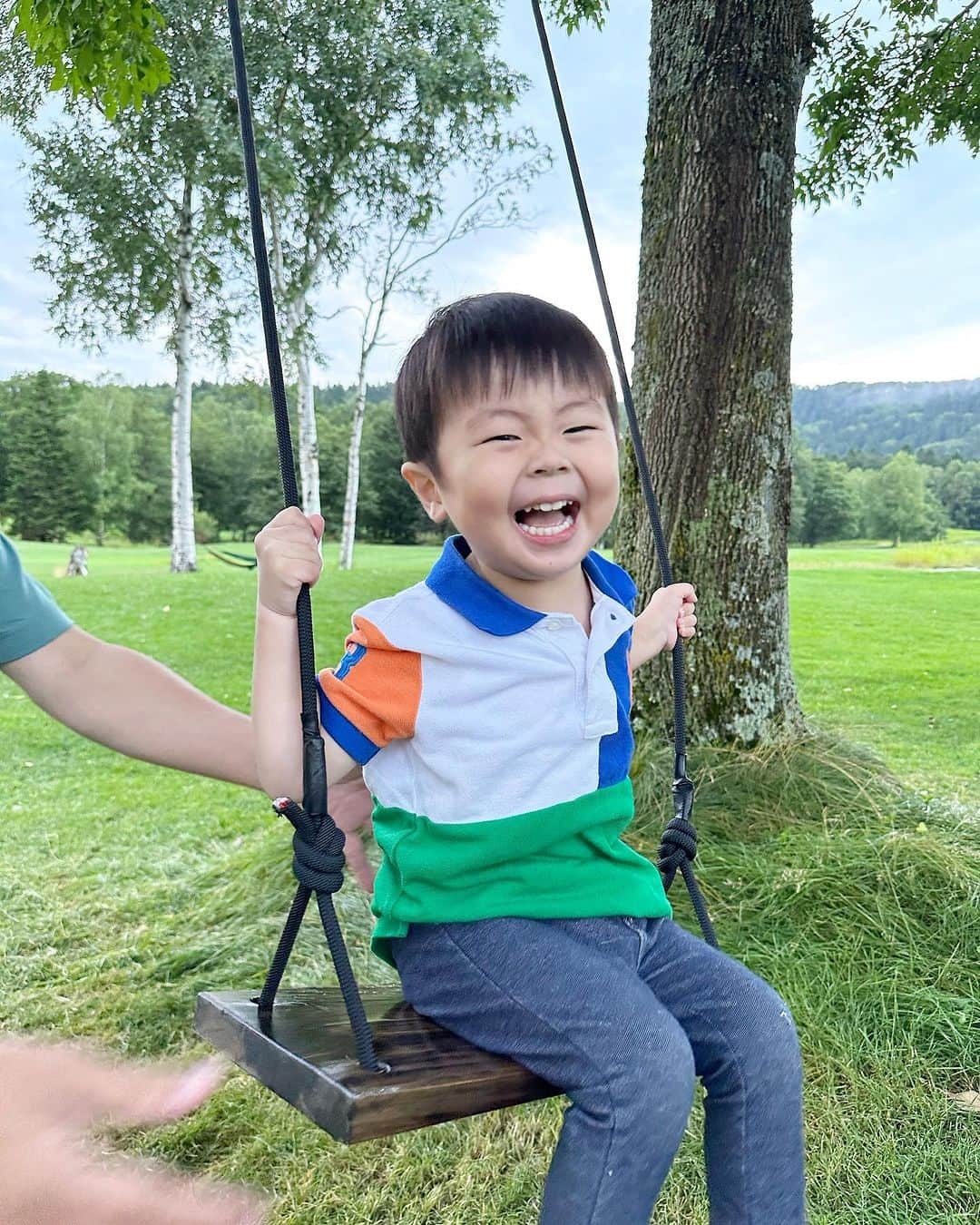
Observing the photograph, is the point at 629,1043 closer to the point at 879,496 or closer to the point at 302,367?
the point at 302,367

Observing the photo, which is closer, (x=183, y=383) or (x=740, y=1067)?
(x=740, y=1067)

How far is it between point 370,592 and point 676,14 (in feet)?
35.9

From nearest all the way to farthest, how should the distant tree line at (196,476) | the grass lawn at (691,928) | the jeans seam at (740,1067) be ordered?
1. the jeans seam at (740,1067)
2. the grass lawn at (691,928)
3. the distant tree line at (196,476)

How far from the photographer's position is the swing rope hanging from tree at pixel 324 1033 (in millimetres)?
1097

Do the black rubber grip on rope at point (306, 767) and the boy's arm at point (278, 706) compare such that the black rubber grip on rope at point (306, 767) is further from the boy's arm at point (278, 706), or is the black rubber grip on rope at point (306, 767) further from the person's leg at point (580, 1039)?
the person's leg at point (580, 1039)

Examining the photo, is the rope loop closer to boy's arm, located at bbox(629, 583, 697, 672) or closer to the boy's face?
the boy's face

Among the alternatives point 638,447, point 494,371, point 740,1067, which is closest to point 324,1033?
point 740,1067

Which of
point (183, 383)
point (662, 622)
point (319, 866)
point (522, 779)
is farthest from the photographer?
point (183, 383)

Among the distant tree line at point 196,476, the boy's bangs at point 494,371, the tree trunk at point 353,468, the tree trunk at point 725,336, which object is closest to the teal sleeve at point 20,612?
the boy's bangs at point 494,371

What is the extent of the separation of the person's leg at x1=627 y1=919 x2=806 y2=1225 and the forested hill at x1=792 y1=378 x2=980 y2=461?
635 inches

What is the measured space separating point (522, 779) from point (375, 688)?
22 centimetres

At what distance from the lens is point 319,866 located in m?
1.24

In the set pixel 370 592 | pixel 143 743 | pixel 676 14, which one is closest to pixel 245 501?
pixel 370 592

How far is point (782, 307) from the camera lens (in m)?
3.59
